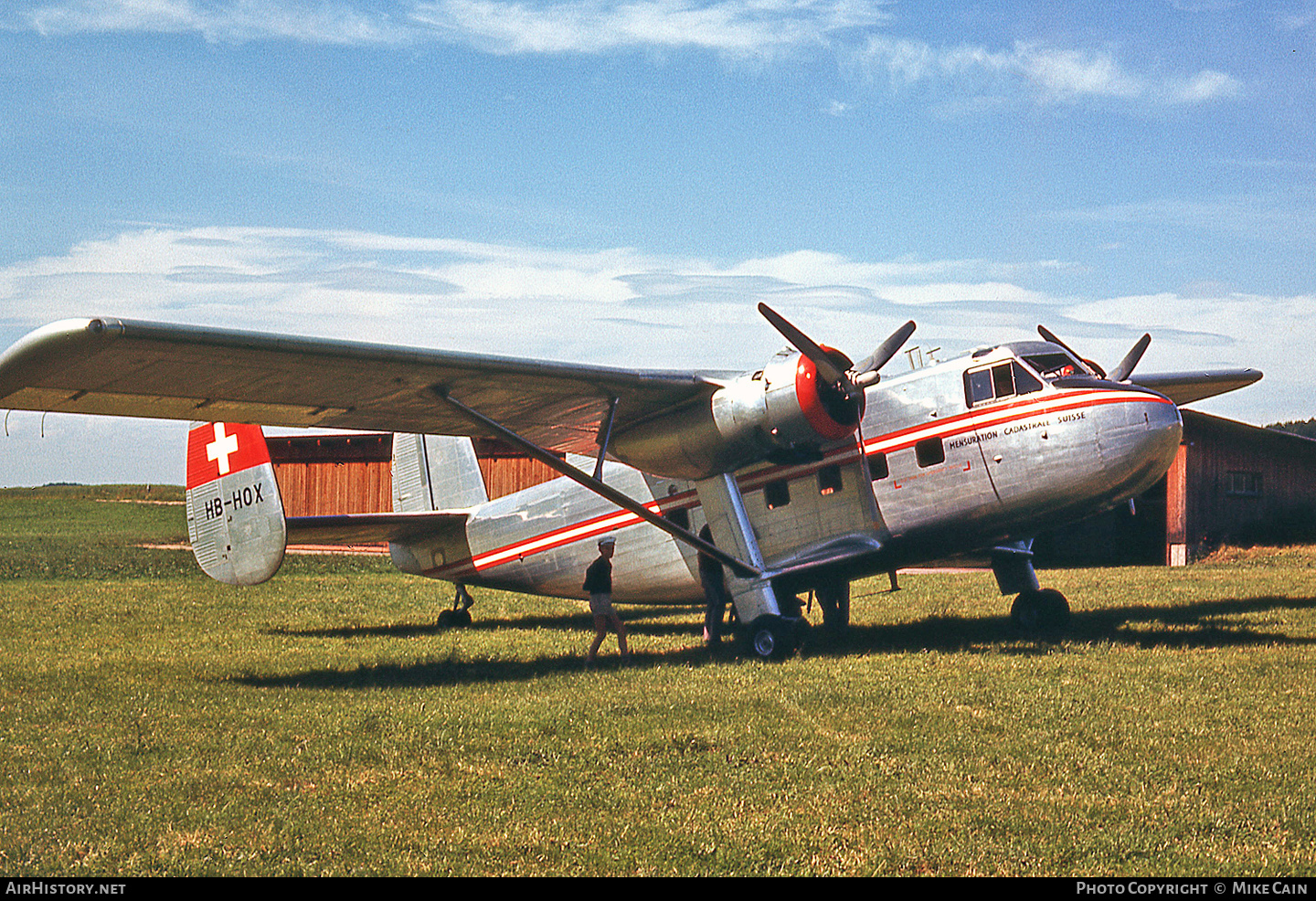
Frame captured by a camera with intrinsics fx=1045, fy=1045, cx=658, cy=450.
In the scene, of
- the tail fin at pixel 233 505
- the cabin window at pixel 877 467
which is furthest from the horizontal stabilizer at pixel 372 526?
the cabin window at pixel 877 467

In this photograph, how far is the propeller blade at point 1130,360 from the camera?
13.2m

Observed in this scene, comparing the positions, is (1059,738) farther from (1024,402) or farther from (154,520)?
(154,520)

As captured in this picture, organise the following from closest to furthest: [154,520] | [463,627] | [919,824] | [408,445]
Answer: [919,824], [463,627], [408,445], [154,520]

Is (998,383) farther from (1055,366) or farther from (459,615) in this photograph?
(459,615)

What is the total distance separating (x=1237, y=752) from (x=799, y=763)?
3.16 meters

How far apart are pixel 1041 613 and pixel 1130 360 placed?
357cm

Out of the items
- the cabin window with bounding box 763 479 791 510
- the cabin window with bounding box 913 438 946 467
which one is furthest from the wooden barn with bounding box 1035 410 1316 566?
the cabin window with bounding box 763 479 791 510

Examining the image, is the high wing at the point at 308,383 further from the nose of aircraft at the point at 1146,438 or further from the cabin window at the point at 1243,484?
the cabin window at the point at 1243,484

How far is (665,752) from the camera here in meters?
7.79

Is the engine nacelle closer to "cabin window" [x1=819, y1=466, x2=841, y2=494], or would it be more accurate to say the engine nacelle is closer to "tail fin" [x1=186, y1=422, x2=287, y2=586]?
"cabin window" [x1=819, y1=466, x2=841, y2=494]

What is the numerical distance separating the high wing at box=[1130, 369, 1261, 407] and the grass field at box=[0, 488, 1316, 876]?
3.44 metres
